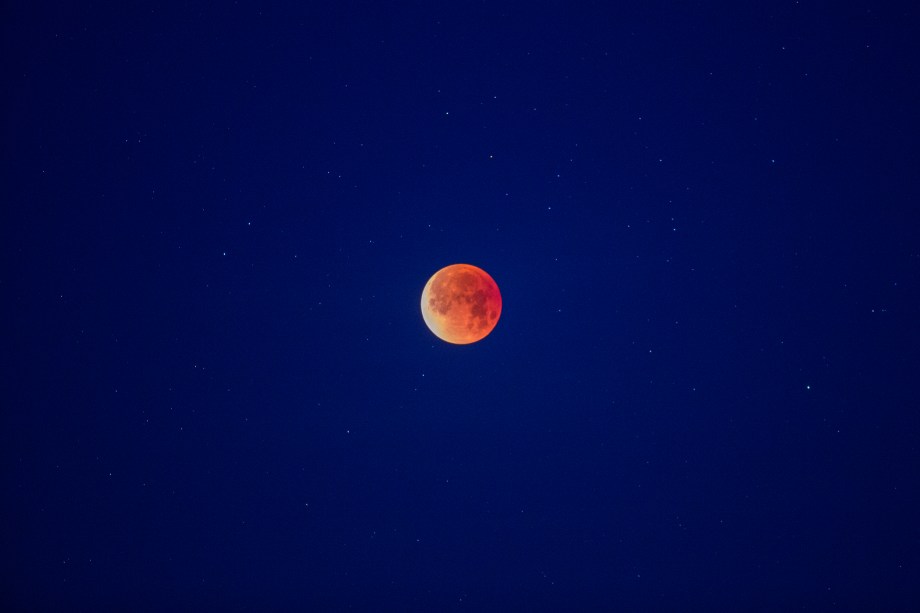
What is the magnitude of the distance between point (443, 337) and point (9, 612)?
219 inches

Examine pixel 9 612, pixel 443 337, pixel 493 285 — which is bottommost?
pixel 9 612

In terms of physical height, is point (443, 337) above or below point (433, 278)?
below

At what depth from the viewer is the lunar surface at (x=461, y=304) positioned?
10.6ft

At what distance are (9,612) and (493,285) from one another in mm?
6169

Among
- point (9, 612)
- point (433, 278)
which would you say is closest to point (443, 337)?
point (433, 278)

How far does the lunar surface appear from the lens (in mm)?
3238

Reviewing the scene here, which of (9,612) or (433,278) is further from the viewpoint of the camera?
(9,612)

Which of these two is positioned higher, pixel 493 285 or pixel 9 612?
pixel 493 285

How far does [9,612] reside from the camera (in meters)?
4.18

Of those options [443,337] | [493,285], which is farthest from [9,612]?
[493,285]

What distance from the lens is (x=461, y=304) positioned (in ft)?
10.6

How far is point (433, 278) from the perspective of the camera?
11.1 ft

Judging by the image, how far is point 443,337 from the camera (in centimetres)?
336

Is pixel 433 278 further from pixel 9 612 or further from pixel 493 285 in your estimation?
pixel 9 612
